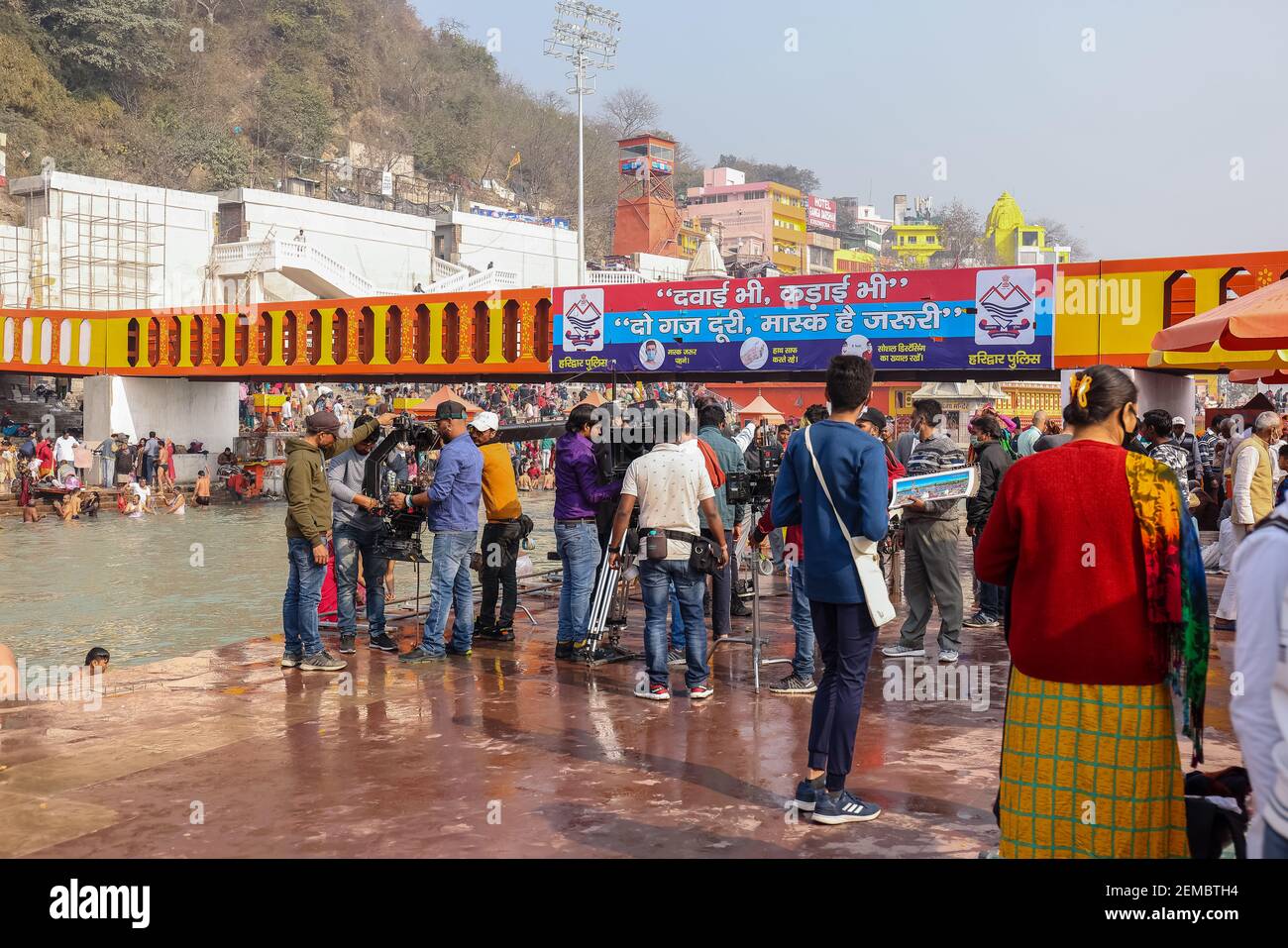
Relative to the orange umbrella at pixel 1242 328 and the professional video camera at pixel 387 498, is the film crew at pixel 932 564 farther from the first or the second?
the professional video camera at pixel 387 498

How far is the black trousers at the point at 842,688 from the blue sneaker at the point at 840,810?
0.14 feet

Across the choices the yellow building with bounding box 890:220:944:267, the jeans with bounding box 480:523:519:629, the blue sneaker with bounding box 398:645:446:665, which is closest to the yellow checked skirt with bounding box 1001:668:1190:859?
the blue sneaker with bounding box 398:645:446:665

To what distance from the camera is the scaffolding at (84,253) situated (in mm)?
35844

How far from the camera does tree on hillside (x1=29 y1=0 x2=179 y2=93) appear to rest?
45.8m

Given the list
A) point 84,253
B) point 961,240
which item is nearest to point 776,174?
point 961,240

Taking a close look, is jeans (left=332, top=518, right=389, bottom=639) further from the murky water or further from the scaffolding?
the scaffolding

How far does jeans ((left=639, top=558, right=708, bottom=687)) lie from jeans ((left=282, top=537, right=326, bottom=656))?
7.78 ft

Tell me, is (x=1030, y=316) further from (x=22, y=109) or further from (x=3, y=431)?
(x=22, y=109)

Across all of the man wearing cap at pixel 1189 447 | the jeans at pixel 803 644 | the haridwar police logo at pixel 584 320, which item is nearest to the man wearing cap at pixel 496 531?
the jeans at pixel 803 644

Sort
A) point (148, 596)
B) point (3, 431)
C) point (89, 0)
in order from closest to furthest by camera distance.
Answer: point (148, 596)
point (3, 431)
point (89, 0)

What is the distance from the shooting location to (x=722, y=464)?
317 inches
